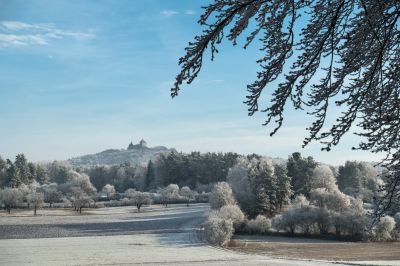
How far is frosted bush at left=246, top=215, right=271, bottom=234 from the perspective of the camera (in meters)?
50.7

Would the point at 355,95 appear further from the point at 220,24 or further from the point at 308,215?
the point at 308,215

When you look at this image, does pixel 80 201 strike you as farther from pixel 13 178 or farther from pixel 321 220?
pixel 321 220

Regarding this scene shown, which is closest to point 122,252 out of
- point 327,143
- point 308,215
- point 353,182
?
point 308,215

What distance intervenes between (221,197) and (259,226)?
7.91 meters

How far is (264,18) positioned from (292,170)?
6739 centimetres

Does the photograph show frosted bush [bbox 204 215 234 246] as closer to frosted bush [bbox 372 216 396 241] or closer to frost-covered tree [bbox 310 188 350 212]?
frosted bush [bbox 372 216 396 241]

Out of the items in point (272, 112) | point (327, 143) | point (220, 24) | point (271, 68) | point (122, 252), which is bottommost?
point (122, 252)

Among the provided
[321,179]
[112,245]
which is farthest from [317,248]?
[321,179]

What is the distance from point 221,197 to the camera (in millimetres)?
57375

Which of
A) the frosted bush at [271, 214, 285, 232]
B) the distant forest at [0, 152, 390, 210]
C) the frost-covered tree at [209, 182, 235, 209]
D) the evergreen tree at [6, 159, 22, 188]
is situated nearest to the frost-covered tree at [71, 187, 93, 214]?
the distant forest at [0, 152, 390, 210]

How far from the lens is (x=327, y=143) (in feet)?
21.7

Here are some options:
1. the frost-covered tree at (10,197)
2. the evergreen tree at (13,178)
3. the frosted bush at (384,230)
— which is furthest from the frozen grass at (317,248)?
the evergreen tree at (13,178)

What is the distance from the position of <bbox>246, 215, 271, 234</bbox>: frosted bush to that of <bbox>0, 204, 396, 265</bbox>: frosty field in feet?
19.4

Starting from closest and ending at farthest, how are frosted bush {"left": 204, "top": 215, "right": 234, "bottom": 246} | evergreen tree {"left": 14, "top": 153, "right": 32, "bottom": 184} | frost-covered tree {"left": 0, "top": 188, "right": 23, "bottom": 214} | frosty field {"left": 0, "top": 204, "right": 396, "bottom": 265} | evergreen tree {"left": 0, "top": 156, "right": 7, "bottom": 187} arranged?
1. frosty field {"left": 0, "top": 204, "right": 396, "bottom": 265}
2. frosted bush {"left": 204, "top": 215, "right": 234, "bottom": 246}
3. frost-covered tree {"left": 0, "top": 188, "right": 23, "bottom": 214}
4. evergreen tree {"left": 0, "top": 156, "right": 7, "bottom": 187}
5. evergreen tree {"left": 14, "top": 153, "right": 32, "bottom": 184}
